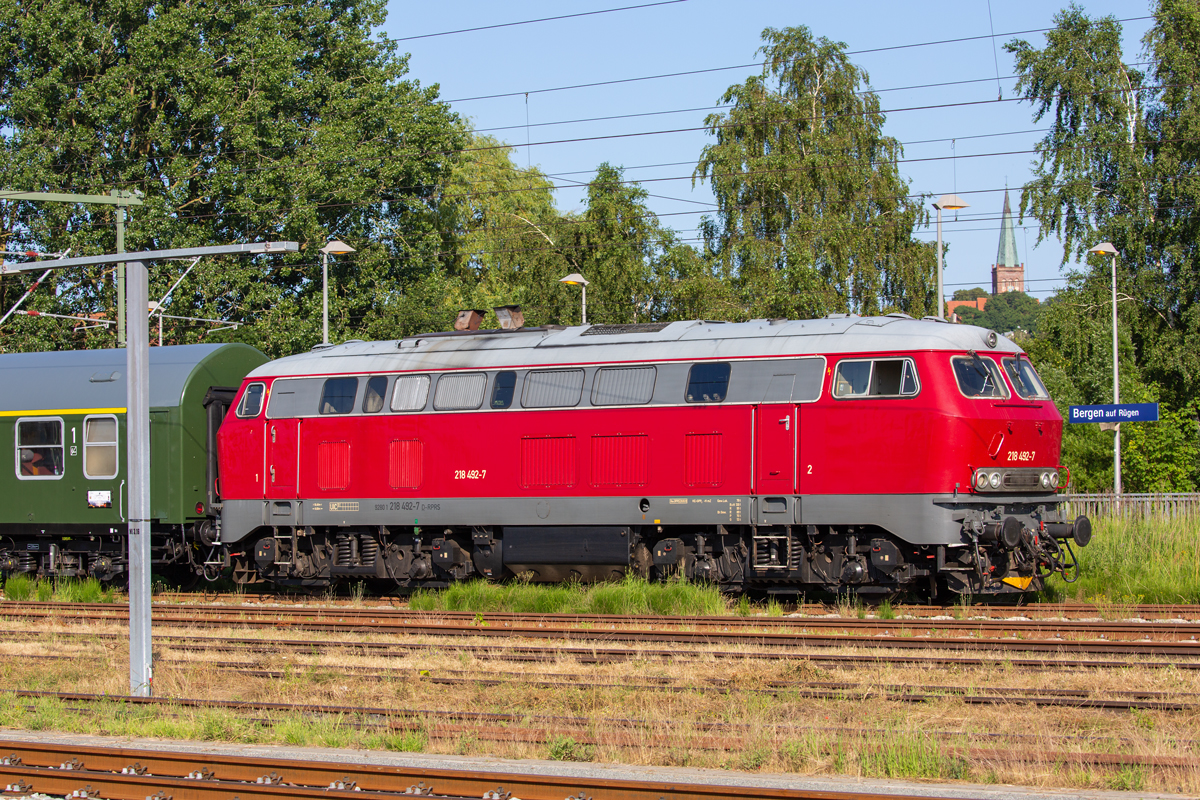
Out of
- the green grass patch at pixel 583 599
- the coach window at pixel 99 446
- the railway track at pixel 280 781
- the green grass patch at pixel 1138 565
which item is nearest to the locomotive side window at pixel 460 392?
the green grass patch at pixel 583 599

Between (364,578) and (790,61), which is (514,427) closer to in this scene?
(364,578)

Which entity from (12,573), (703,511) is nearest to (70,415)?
(12,573)

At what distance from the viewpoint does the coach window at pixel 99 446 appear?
1988 cm

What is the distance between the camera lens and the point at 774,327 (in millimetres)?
16906

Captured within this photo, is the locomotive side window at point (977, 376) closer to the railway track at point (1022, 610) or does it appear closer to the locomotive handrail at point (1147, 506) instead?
the railway track at point (1022, 610)

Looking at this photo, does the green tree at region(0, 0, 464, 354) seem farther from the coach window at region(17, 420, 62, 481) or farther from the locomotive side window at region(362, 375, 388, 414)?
the locomotive side window at region(362, 375, 388, 414)

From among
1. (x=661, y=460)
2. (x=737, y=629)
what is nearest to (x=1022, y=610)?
(x=737, y=629)

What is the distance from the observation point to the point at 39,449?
67.1 ft

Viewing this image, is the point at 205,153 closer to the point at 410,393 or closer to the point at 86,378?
the point at 86,378

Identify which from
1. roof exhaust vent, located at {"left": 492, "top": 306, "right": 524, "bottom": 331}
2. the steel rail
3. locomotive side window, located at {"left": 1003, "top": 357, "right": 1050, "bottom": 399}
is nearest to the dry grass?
the steel rail

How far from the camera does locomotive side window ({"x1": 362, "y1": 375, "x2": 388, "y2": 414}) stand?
18.8 m

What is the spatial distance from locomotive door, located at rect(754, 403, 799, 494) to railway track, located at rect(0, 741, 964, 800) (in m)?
8.65

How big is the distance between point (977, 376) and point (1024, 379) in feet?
3.79

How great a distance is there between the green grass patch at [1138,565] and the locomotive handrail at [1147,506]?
4.66ft
